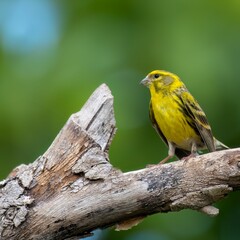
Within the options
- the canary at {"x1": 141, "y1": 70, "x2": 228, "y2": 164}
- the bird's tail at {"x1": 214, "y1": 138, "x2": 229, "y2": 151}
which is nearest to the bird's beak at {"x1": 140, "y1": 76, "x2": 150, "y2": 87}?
the canary at {"x1": 141, "y1": 70, "x2": 228, "y2": 164}

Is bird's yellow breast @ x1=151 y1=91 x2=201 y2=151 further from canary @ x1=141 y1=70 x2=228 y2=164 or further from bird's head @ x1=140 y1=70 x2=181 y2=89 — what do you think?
bird's head @ x1=140 y1=70 x2=181 y2=89

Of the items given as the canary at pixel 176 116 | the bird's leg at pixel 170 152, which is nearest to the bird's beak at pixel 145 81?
the canary at pixel 176 116

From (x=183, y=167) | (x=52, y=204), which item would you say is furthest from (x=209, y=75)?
(x=52, y=204)

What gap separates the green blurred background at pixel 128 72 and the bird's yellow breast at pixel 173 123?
0.67 ft

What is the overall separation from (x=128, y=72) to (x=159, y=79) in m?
0.29

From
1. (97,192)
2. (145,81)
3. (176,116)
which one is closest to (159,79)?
(145,81)

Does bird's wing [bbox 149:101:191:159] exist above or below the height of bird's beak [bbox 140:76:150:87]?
below

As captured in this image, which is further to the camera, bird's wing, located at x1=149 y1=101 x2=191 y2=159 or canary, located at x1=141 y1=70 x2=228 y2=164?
bird's wing, located at x1=149 y1=101 x2=191 y2=159

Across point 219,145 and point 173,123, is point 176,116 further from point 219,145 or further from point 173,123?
point 219,145

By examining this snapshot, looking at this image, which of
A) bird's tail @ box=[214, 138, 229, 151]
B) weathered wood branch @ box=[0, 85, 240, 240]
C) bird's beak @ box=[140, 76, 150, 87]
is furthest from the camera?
bird's beak @ box=[140, 76, 150, 87]

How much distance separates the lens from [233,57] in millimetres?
7203

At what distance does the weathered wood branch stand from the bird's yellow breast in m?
1.63

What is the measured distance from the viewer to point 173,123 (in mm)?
7051

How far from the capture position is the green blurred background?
7066mm
